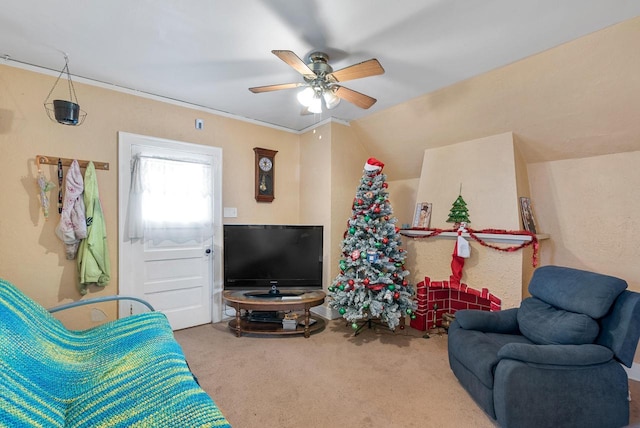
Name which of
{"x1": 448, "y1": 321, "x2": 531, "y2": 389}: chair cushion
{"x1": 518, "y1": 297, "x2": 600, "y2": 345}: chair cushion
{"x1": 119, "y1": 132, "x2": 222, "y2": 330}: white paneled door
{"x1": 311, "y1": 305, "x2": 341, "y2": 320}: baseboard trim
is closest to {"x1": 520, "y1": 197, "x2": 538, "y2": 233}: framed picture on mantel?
{"x1": 518, "y1": 297, "x2": 600, "y2": 345}: chair cushion

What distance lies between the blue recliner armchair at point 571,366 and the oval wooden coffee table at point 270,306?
1.65m

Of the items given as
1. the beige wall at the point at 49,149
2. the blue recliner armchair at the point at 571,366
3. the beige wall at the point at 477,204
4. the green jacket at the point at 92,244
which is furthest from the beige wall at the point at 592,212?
the green jacket at the point at 92,244

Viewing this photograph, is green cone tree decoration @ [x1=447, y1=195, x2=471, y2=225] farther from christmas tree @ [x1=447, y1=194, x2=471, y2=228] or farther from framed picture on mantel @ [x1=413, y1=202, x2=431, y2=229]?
framed picture on mantel @ [x1=413, y1=202, x2=431, y2=229]

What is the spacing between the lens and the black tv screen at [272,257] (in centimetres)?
341

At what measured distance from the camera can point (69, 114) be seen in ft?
7.73

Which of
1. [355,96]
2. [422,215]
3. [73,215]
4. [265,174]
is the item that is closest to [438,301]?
[422,215]

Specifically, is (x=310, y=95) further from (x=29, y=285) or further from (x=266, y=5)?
(x=29, y=285)

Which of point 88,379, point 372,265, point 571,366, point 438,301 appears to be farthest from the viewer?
point 438,301

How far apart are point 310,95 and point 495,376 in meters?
2.38

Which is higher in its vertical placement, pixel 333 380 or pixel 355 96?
pixel 355 96

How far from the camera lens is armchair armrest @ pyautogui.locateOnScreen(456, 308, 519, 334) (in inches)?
93.8

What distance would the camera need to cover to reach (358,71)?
6.59 feet

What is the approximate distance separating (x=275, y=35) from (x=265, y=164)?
2.07m

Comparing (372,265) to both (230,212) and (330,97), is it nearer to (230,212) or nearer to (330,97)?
(330,97)
